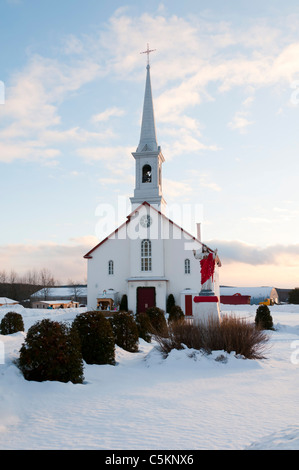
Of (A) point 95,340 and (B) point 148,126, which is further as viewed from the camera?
(B) point 148,126

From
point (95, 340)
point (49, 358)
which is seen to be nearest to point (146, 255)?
point (95, 340)

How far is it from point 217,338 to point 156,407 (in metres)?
5.48

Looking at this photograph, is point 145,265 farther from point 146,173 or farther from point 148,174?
point 146,173

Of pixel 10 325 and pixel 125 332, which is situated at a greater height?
pixel 125 332

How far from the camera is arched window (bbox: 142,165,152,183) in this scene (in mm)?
36938

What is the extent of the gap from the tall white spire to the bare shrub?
26982mm

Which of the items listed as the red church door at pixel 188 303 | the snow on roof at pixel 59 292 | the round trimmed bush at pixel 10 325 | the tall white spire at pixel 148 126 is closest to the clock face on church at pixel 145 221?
the red church door at pixel 188 303

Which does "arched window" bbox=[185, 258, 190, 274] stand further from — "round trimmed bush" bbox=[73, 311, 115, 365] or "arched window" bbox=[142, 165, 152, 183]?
"round trimmed bush" bbox=[73, 311, 115, 365]

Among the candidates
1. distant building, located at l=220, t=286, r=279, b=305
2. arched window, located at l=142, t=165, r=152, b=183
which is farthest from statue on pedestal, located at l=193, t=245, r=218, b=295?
distant building, located at l=220, t=286, r=279, b=305

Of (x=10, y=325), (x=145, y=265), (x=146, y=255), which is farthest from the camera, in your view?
(x=146, y=255)

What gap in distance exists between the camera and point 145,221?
32406 millimetres

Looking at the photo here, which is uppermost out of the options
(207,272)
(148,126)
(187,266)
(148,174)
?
(148,126)

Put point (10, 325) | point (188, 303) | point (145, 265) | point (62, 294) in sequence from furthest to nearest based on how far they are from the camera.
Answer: point (62, 294), point (145, 265), point (188, 303), point (10, 325)

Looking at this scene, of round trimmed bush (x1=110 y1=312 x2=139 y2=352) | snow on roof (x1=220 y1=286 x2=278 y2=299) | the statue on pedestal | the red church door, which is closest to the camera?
round trimmed bush (x1=110 y1=312 x2=139 y2=352)
